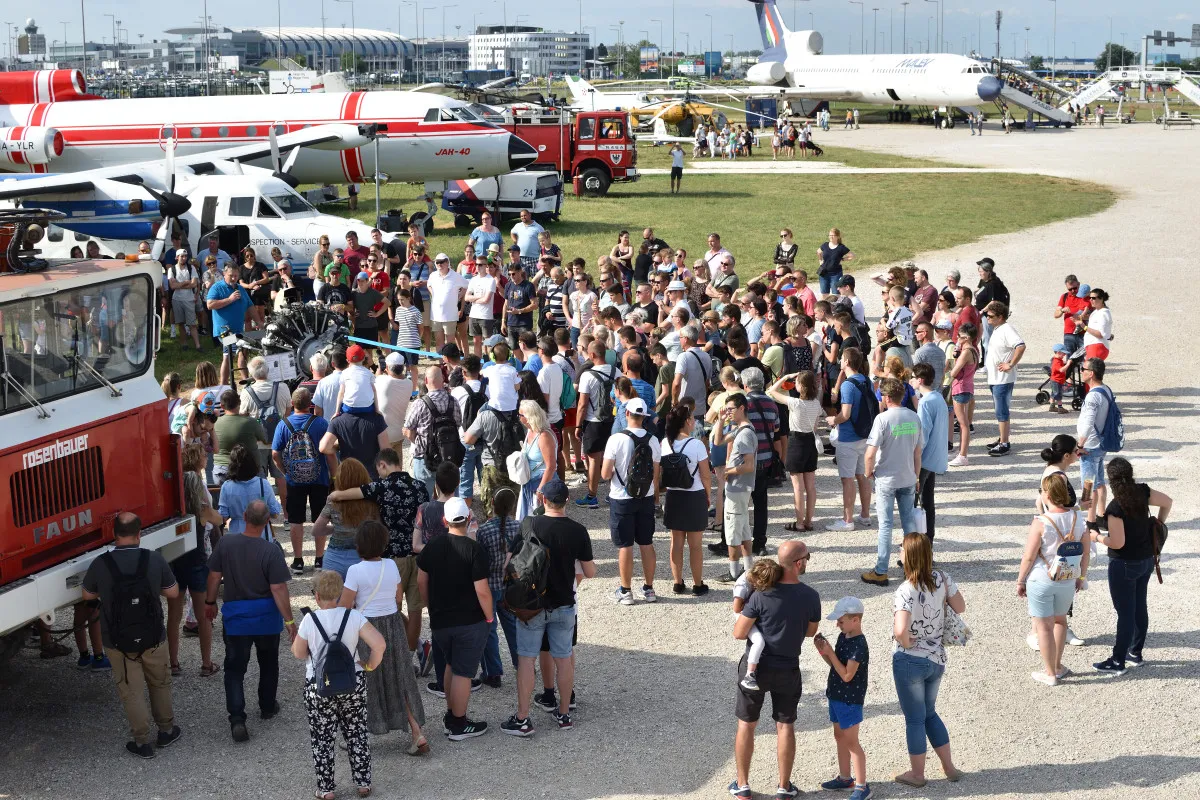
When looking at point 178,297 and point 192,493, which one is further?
point 178,297

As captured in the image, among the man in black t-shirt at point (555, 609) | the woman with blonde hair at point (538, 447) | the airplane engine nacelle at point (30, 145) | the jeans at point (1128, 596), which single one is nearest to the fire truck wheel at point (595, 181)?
the airplane engine nacelle at point (30, 145)

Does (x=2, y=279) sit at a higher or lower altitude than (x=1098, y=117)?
lower

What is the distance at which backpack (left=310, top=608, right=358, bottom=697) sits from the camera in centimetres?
664

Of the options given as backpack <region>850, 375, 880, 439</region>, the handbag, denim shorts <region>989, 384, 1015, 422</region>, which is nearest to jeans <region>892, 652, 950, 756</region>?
the handbag

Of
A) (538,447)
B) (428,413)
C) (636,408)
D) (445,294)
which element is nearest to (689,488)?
(636,408)

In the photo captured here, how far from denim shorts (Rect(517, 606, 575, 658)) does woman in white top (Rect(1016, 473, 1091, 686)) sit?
304 cm

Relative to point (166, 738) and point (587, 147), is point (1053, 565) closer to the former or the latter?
point (166, 738)

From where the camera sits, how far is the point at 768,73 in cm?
7788

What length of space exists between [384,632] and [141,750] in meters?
1.69

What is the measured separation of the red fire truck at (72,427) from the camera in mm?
7168

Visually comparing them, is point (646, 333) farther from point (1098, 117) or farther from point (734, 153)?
point (1098, 117)

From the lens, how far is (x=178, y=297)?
1753 cm

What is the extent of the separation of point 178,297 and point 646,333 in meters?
7.92

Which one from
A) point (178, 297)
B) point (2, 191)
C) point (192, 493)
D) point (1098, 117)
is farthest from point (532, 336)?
point (1098, 117)
